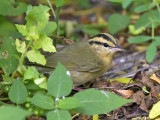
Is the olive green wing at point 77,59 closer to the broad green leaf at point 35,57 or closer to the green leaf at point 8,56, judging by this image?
the green leaf at point 8,56

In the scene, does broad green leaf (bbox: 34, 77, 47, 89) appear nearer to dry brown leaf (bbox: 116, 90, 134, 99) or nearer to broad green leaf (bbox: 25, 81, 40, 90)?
broad green leaf (bbox: 25, 81, 40, 90)

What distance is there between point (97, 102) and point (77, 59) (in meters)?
1.39

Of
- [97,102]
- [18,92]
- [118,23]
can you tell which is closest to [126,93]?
[97,102]

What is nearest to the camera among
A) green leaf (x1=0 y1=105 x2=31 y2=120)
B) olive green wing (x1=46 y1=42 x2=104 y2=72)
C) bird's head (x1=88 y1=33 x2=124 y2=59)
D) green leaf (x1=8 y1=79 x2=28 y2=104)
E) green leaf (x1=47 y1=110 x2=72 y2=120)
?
green leaf (x1=0 y1=105 x2=31 y2=120)

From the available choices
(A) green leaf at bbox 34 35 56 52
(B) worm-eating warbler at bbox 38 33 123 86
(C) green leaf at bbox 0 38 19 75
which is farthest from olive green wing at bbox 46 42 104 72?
(A) green leaf at bbox 34 35 56 52

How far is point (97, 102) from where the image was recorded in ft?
9.11

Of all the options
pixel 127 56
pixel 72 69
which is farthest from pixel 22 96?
pixel 127 56

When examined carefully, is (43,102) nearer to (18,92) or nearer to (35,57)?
(18,92)

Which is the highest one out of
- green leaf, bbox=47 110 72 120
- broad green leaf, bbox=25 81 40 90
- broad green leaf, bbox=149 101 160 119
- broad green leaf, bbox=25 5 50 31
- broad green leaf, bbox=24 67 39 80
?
broad green leaf, bbox=25 5 50 31

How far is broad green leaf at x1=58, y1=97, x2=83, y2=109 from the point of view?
263 cm

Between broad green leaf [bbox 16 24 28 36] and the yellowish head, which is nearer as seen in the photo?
broad green leaf [bbox 16 24 28 36]

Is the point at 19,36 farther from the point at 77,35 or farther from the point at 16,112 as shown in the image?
the point at 77,35

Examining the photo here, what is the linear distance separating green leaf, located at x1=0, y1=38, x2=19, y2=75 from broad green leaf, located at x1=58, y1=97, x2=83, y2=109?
98 centimetres

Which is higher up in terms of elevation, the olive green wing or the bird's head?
the bird's head
